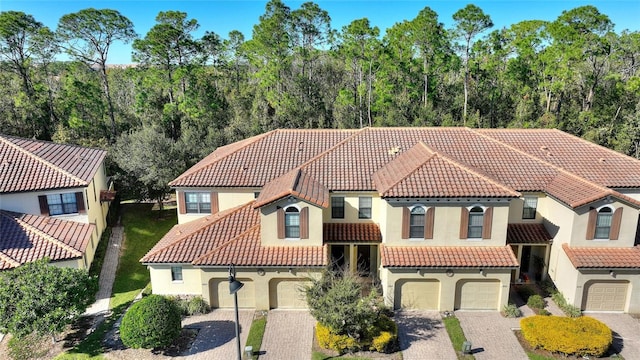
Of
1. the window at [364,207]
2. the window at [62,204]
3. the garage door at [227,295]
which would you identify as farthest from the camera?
the window at [62,204]

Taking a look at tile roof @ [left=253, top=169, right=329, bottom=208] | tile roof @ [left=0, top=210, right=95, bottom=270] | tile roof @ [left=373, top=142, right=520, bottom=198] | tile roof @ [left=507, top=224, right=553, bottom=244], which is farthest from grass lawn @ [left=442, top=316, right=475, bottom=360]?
tile roof @ [left=0, top=210, right=95, bottom=270]

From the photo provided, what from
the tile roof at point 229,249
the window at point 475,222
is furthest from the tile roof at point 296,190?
the window at point 475,222

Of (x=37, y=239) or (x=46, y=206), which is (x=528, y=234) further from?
(x=46, y=206)

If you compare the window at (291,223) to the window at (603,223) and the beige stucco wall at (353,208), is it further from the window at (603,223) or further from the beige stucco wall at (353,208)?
the window at (603,223)

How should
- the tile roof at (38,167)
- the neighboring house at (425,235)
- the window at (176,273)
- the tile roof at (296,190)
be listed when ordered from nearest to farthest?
the neighboring house at (425,235) < the tile roof at (296,190) < the window at (176,273) < the tile roof at (38,167)

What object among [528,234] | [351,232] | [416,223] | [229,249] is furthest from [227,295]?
[528,234]

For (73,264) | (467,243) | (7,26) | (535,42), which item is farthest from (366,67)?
(7,26)

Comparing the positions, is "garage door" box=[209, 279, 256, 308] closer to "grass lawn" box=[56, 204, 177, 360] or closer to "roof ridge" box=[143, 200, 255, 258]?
"roof ridge" box=[143, 200, 255, 258]
